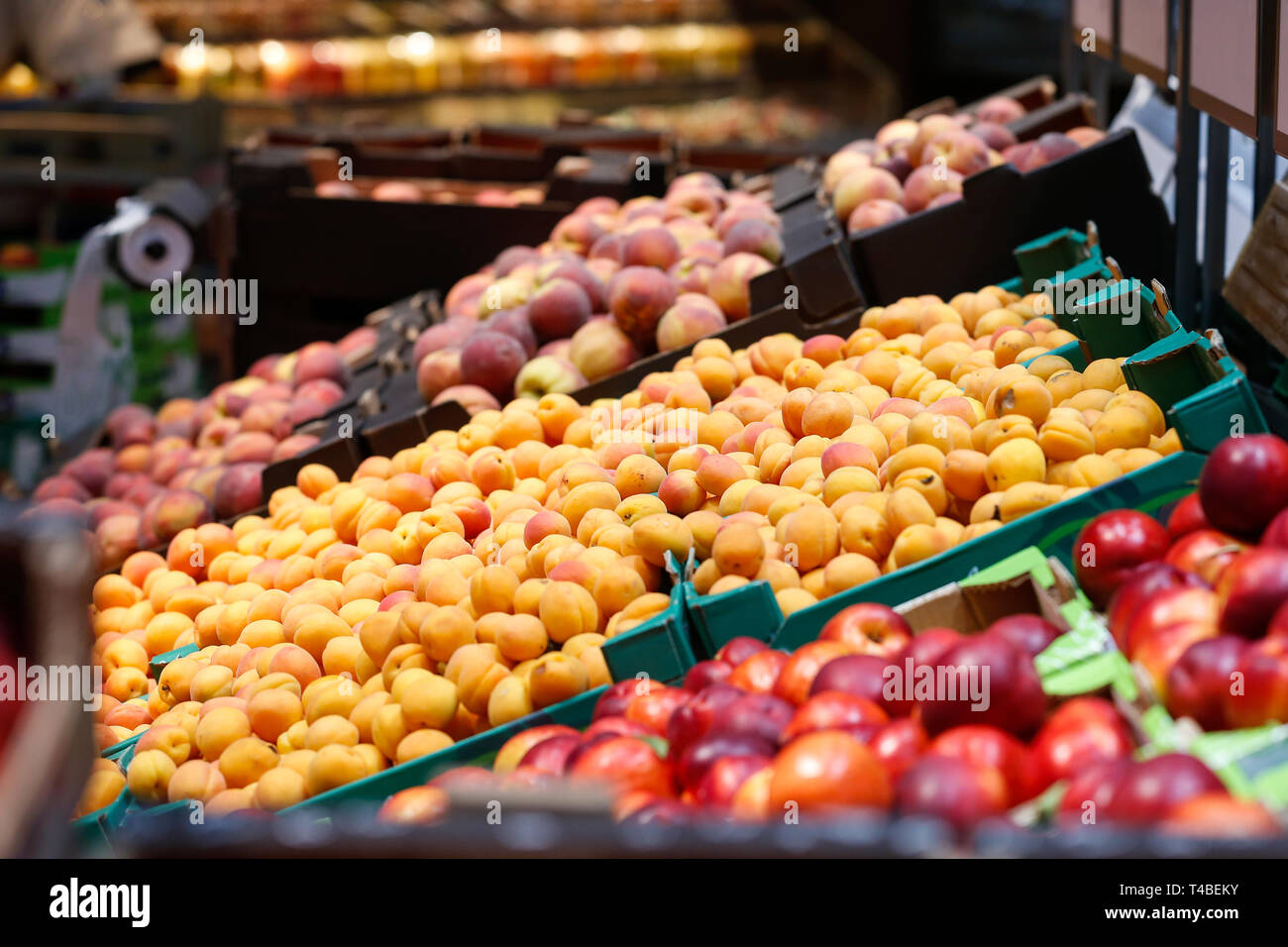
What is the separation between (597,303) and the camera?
131 inches

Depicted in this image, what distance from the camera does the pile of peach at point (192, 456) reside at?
9.88ft

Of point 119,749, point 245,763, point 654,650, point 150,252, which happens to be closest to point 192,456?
point 150,252

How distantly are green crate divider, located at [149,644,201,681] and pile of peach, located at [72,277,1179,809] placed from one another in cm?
2

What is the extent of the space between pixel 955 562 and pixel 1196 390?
49cm

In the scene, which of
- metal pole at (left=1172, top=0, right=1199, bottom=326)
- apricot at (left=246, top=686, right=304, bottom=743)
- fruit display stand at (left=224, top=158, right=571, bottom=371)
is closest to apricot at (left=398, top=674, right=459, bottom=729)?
apricot at (left=246, top=686, right=304, bottom=743)

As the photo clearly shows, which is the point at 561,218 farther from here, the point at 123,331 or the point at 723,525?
the point at 723,525

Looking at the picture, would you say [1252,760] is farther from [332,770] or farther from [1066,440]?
[332,770]

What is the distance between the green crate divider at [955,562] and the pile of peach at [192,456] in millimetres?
1704

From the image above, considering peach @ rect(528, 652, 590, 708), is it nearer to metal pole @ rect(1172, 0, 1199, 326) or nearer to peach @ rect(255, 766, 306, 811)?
peach @ rect(255, 766, 306, 811)

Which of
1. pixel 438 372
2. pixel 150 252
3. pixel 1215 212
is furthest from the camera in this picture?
pixel 150 252

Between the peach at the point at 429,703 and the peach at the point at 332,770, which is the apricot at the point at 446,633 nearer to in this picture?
the peach at the point at 429,703

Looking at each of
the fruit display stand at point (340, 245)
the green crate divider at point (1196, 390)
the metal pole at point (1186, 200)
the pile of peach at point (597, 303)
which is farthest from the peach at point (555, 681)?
the fruit display stand at point (340, 245)

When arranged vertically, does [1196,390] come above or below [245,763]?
above

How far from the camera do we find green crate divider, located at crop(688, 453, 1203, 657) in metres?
1.64
